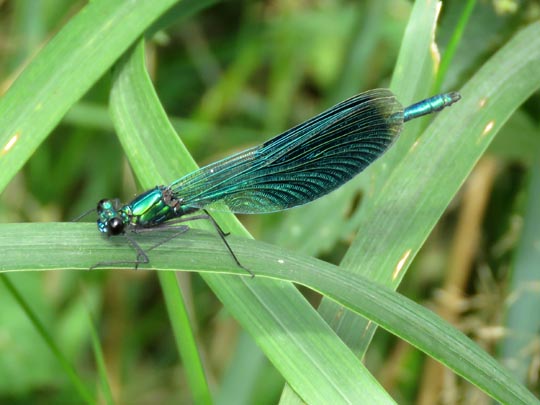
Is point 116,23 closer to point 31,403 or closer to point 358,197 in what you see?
point 358,197

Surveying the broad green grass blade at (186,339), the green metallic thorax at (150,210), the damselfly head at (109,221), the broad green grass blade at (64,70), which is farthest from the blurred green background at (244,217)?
the broad green grass blade at (64,70)

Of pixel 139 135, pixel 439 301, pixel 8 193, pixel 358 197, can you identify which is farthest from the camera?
pixel 8 193

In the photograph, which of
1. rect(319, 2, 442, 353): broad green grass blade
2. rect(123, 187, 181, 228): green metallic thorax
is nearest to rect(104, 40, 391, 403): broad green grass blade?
rect(123, 187, 181, 228): green metallic thorax

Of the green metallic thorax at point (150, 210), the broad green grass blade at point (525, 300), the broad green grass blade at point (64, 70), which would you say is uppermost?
the broad green grass blade at point (64, 70)

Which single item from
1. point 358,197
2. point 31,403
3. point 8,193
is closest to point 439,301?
point 358,197

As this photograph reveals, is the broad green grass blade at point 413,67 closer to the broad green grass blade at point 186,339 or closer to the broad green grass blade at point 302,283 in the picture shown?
the broad green grass blade at point 302,283

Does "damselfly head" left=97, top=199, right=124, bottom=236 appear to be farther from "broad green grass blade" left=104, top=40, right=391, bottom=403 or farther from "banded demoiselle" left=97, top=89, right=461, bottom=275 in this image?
"broad green grass blade" left=104, top=40, right=391, bottom=403
